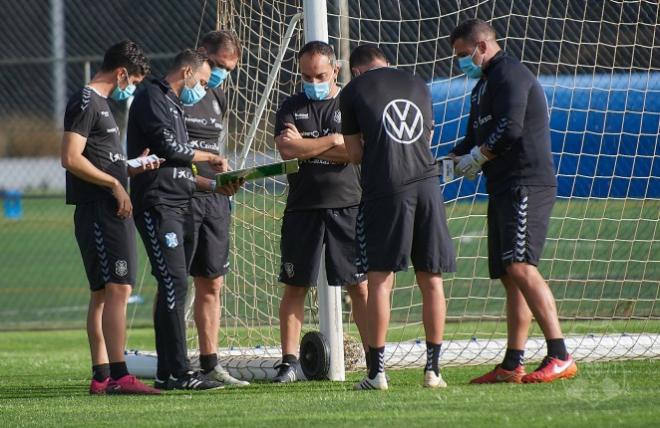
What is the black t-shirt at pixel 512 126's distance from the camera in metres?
6.66

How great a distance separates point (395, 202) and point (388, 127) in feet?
1.37

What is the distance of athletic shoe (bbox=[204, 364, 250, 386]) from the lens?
7.57 m

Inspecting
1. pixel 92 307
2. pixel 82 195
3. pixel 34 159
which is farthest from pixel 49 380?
pixel 34 159

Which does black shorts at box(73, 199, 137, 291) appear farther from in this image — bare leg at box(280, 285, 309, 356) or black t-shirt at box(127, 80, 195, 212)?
bare leg at box(280, 285, 309, 356)

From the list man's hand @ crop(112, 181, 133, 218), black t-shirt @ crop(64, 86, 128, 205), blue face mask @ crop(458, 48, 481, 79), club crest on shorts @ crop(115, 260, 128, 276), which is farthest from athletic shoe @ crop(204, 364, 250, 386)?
blue face mask @ crop(458, 48, 481, 79)

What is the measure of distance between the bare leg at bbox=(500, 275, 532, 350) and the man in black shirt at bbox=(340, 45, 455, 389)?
52cm

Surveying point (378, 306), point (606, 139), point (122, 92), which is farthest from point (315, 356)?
point (606, 139)

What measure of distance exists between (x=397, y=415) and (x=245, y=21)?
4.59 meters

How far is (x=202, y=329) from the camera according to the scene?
7.77 meters

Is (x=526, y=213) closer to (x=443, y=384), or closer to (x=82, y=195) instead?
(x=443, y=384)

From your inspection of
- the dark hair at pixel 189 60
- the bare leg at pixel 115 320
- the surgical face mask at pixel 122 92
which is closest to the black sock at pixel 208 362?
the bare leg at pixel 115 320

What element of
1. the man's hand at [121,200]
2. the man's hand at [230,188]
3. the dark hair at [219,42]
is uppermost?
the dark hair at [219,42]

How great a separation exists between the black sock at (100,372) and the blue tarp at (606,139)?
2.99 m

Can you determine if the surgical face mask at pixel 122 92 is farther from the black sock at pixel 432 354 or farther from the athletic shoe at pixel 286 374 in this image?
the black sock at pixel 432 354
